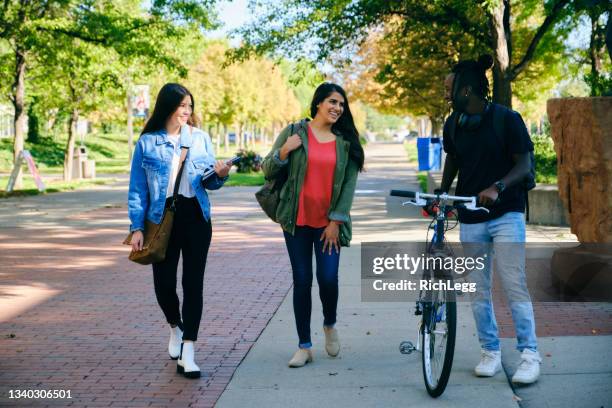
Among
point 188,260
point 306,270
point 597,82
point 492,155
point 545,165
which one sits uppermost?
point 597,82

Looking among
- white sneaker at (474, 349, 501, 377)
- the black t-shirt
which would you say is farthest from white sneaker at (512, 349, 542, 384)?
the black t-shirt

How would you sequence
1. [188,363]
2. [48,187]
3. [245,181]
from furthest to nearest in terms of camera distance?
[245,181] < [48,187] < [188,363]

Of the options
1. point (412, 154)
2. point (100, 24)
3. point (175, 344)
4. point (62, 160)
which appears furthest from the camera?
point (412, 154)

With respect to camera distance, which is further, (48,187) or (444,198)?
(48,187)


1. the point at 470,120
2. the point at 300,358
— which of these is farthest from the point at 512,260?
the point at 300,358

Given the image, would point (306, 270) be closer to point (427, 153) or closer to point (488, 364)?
point (488, 364)

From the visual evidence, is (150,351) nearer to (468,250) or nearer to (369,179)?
(468,250)

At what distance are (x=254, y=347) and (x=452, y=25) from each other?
12706mm

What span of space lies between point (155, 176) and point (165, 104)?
0.45m

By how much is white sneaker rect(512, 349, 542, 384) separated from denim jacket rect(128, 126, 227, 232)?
205 centimetres

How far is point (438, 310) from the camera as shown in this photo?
Answer: 4.98 m

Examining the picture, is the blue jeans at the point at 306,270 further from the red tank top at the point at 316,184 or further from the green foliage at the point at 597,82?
the green foliage at the point at 597,82

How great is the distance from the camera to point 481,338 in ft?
17.6

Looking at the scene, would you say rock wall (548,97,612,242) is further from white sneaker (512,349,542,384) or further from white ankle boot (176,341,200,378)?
white ankle boot (176,341,200,378)
